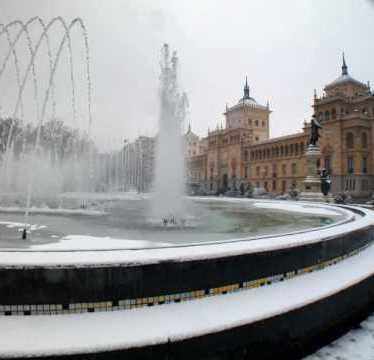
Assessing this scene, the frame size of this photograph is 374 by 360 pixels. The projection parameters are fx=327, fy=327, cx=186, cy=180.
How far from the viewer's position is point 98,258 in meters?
3.25

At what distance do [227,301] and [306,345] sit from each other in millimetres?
1031

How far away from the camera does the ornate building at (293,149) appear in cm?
4588

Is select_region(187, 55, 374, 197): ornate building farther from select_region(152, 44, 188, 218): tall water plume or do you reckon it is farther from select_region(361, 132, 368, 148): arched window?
select_region(152, 44, 188, 218): tall water plume

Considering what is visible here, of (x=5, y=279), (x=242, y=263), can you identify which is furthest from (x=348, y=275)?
(x=5, y=279)

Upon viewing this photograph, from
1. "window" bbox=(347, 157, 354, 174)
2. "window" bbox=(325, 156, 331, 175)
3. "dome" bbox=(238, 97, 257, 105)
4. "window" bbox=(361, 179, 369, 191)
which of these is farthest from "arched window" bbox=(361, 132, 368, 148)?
"dome" bbox=(238, 97, 257, 105)

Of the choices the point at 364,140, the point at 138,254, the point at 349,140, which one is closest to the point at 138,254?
the point at 138,254

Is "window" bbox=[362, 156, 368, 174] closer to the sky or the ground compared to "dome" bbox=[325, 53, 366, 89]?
closer to the ground

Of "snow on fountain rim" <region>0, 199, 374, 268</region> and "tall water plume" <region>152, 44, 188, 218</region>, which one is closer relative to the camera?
"snow on fountain rim" <region>0, 199, 374, 268</region>

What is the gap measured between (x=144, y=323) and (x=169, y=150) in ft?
34.0

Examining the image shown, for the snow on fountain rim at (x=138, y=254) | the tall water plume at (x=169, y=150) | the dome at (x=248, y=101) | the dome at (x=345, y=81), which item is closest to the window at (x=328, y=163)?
the dome at (x=345, y=81)

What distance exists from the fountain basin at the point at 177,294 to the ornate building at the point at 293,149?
45.2 m

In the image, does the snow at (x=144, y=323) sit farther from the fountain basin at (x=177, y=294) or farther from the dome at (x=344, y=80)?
the dome at (x=344, y=80)

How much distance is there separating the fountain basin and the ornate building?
45232 mm

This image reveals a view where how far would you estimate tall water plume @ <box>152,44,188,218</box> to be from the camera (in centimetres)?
1225
